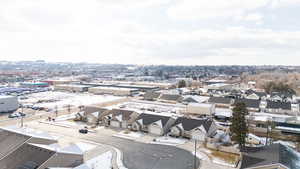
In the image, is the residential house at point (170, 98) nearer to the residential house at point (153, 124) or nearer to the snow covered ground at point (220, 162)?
the residential house at point (153, 124)

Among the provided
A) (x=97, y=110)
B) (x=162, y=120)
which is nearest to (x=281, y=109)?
(x=162, y=120)

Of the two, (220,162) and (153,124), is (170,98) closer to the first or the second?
(153,124)

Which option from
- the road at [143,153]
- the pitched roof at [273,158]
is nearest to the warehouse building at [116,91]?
the road at [143,153]

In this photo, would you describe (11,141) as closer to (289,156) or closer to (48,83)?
(289,156)

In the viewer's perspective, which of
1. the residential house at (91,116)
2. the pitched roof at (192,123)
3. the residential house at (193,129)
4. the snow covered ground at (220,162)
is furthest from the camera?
the residential house at (91,116)

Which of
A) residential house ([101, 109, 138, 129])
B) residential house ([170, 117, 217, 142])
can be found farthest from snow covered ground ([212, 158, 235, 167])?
residential house ([101, 109, 138, 129])

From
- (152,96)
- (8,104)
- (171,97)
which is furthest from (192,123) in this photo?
(8,104)
